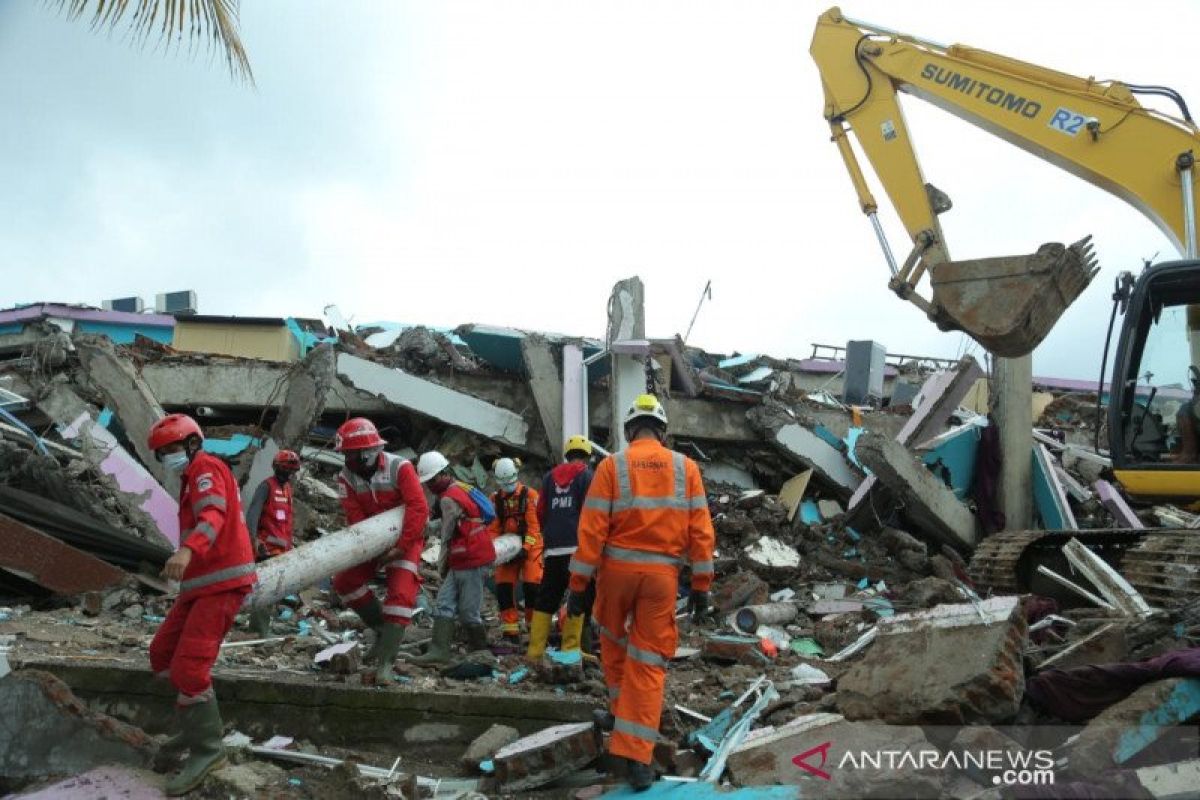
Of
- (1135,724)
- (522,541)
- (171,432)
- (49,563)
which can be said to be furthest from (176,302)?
(1135,724)

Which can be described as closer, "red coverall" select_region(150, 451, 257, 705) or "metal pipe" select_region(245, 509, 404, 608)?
"red coverall" select_region(150, 451, 257, 705)

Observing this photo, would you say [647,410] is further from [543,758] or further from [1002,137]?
[1002,137]

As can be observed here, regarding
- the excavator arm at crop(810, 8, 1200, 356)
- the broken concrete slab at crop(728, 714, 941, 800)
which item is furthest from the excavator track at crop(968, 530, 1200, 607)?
the broken concrete slab at crop(728, 714, 941, 800)

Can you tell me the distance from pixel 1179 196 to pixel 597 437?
6.90 meters

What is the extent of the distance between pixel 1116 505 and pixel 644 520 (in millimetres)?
8441

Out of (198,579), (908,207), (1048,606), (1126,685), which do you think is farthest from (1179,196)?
(198,579)

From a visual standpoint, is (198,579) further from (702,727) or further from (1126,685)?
(1126,685)

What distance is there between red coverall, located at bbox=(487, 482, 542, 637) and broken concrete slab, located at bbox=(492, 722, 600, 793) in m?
3.18

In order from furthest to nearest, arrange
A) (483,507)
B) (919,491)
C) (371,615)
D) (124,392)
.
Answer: (919,491)
(124,392)
(483,507)
(371,615)

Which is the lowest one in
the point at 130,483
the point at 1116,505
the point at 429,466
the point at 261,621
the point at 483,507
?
the point at 261,621

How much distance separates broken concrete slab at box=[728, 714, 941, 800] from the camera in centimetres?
375

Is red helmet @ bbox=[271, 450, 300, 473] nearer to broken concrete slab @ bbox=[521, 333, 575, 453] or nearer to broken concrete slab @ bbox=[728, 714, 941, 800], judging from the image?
broken concrete slab @ bbox=[728, 714, 941, 800]

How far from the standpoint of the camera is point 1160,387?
626cm

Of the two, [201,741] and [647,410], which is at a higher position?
[647,410]
